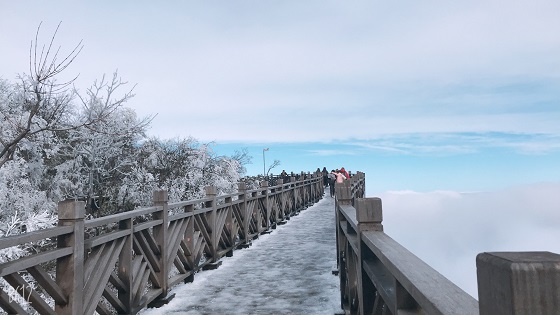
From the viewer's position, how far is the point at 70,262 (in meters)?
3.66

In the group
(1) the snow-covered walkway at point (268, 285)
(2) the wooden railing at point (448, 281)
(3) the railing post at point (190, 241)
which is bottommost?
(1) the snow-covered walkway at point (268, 285)

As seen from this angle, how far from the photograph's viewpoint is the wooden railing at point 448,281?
96 cm

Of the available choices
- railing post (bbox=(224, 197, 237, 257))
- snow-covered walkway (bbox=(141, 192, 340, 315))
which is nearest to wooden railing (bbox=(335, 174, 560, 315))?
snow-covered walkway (bbox=(141, 192, 340, 315))

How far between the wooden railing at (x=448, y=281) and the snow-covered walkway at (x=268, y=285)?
2.44 metres

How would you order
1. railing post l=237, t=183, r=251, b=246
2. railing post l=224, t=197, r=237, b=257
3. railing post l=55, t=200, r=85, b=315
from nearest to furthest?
railing post l=55, t=200, r=85, b=315, railing post l=224, t=197, r=237, b=257, railing post l=237, t=183, r=251, b=246

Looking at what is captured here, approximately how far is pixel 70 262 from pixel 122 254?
4.07 ft

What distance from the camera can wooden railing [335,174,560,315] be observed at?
37.8 inches

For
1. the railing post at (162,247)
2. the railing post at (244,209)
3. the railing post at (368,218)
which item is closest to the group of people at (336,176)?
the railing post at (244,209)

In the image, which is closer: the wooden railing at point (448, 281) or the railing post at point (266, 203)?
the wooden railing at point (448, 281)

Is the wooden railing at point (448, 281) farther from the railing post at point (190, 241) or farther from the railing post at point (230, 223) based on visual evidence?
the railing post at point (230, 223)

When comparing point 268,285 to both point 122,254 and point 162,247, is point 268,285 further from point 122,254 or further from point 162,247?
point 122,254

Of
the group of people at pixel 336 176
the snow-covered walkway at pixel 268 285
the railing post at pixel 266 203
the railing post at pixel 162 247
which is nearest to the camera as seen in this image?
the snow-covered walkway at pixel 268 285

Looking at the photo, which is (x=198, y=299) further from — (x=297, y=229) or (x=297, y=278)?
(x=297, y=229)

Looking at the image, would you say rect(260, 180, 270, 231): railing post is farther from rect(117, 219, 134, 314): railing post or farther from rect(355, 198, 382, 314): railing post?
rect(355, 198, 382, 314): railing post
